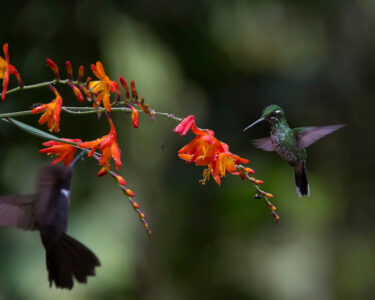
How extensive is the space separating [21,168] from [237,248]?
249cm

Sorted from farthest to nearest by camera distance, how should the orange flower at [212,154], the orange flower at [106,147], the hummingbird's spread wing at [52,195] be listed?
the orange flower at [212,154], the orange flower at [106,147], the hummingbird's spread wing at [52,195]

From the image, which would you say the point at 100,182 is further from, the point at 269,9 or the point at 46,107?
the point at 46,107

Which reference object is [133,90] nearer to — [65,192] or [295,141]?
[65,192]

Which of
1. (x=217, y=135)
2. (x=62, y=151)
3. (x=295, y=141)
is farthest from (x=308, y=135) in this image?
(x=217, y=135)

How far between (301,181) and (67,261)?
100 centimetres

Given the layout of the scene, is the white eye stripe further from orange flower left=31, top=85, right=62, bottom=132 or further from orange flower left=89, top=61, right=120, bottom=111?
orange flower left=89, top=61, right=120, bottom=111

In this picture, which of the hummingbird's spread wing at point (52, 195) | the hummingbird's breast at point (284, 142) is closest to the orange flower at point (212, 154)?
the hummingbird's breast at point (284, 142)

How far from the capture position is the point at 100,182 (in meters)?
4.69

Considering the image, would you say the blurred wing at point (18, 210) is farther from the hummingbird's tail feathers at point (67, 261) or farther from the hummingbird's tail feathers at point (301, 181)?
the hummingbird's tail feathers at point (301, 181)

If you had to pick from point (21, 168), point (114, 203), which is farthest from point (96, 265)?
point (114, 203)

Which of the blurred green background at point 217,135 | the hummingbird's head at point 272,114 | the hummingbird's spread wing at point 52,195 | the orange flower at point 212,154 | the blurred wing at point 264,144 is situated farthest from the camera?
the blurred green background at point 217,135

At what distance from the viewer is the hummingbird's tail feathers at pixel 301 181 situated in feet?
7.09

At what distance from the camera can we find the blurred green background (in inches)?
158

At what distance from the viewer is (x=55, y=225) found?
1.76m
